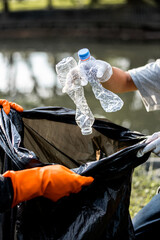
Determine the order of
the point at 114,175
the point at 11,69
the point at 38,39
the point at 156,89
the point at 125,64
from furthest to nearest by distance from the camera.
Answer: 1. the point at 38,39
2. the point at 125,64
3. the point at 11,69
4. the point at 156,89
5. the point at 114,175

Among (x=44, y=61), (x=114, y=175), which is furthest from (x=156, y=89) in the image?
(x=44, y=61)

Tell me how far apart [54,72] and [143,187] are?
14.4 feet

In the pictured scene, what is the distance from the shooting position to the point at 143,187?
240cm

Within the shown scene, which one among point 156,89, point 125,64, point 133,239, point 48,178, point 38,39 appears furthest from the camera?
point 38,39

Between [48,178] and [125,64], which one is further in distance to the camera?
[125,64]

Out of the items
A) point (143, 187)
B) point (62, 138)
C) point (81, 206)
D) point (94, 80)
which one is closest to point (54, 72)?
point (143, 187)

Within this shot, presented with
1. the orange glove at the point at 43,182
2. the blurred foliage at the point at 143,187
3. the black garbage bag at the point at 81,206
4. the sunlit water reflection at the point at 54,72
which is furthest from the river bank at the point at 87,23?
the orange glove at the point at 43,182

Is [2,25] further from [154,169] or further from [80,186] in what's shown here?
[80,186]

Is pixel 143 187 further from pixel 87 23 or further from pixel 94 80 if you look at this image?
pixel 87 23

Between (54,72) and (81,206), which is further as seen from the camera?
(54,72)

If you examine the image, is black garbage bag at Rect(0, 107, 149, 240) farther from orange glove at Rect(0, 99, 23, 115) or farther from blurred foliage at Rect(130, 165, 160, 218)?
blurred foliage at Rect(130, 165, 160, 218)

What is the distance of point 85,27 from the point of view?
993 centimetres

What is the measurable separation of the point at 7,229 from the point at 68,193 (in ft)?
0.91

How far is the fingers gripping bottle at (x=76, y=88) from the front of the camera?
136 cm
